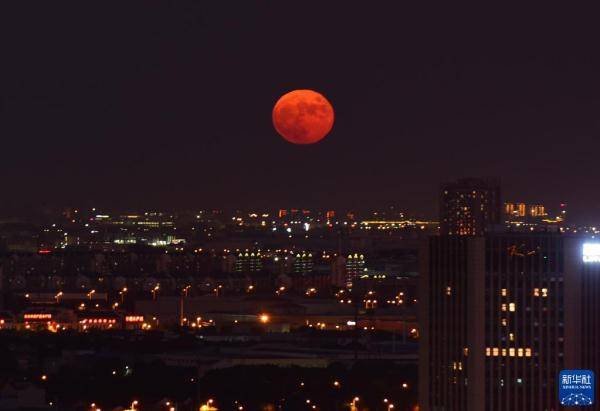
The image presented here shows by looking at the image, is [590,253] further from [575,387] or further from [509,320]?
[575,387]

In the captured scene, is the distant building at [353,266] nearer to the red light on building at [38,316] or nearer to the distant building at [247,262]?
the distant building at [247,262]

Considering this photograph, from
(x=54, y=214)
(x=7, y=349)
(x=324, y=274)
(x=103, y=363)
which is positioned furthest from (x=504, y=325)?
(x=54, y=214)

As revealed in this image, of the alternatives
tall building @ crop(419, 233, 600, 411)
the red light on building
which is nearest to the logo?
tall building @ crop(419, 233, 600, 411)

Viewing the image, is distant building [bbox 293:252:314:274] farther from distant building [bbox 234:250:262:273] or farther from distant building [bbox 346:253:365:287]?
distant building [bbox 346:253:365:287]

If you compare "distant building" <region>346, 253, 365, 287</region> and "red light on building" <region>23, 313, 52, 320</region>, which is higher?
"distant building" <region>346, 253, 365, 287</region>

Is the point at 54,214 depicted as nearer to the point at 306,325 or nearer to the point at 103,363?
the point at 306,325

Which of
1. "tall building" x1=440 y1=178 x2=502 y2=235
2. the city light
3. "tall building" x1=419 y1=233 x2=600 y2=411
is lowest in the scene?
"tall building" x1=419 y1=233 x2=600 y2=411
